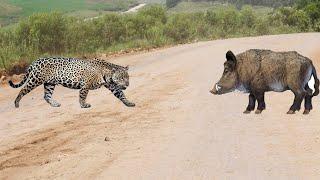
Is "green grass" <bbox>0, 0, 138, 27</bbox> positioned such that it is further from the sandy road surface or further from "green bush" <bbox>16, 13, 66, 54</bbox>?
the sandy road surface

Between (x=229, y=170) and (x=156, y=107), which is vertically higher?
(x=229, y=170)

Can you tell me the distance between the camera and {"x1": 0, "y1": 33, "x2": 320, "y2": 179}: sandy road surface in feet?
31.4

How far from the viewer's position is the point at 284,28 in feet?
206

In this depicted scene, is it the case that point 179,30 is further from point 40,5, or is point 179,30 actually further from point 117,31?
point 40,5

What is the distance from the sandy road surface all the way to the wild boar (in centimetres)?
144

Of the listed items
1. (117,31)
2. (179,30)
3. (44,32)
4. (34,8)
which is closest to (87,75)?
(44,32)

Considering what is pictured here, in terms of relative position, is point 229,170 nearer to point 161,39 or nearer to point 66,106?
point 66,106

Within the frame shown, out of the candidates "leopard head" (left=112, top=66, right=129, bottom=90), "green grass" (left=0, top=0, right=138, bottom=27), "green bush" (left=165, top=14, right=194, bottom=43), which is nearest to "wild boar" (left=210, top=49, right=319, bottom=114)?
"leopard head" (left=112, top=66, right=129, bottom=90)

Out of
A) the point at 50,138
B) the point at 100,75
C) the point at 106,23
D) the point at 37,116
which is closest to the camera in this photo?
the point at 100,75

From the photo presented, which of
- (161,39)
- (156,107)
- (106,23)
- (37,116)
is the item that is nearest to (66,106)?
(37,116)

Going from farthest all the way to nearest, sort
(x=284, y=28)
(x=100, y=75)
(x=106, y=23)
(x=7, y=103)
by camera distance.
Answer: (x=284, y=28)
(x=106, y=23)
(x=7, y=103)
(x=100, y=75)

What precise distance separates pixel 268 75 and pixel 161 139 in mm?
4368

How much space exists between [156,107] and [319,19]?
53998mm

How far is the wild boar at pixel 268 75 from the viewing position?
23.9 feet
